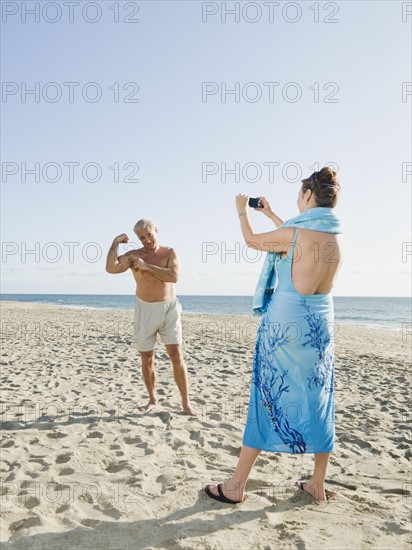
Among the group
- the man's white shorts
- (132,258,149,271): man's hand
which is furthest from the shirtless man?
(132,258,149,271): man's hand

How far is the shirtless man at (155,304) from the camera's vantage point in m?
4.79

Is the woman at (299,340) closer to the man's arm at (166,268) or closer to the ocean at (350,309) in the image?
the man's arm at (166,268)

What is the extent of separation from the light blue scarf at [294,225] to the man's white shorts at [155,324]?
1.91 metres

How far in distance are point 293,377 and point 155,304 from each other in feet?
7.69

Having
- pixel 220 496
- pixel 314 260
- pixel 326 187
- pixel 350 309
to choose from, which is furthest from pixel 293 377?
pixel 350 309

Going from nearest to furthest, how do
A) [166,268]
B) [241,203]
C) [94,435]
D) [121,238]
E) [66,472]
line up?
[241,203] → [66,472] → [94,435] → [121,238] → [166,268]

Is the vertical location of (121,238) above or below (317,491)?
above

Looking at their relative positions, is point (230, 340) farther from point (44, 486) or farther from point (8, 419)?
point (44, 486)

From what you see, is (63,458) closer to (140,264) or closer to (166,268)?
(140,264)

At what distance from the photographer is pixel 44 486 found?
10.1ft

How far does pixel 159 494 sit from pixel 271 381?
3.62ft

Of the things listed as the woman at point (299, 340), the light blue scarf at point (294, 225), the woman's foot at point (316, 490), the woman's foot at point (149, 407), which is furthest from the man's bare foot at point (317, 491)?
the woman's foot at point (149, 407)

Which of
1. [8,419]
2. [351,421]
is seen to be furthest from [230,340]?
[8,419]

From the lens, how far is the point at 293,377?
2816 mm
